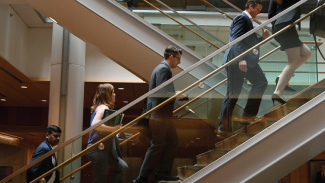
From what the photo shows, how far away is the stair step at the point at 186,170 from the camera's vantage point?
4.86 meters

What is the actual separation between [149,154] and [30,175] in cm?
131

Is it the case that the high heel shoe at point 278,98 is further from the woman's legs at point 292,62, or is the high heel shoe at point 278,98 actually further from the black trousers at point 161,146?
the black trousers at point 161,146

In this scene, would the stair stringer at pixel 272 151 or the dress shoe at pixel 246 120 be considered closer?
the stair stringer at pixel 272 151

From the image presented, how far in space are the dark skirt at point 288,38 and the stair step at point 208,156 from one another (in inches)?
47.6

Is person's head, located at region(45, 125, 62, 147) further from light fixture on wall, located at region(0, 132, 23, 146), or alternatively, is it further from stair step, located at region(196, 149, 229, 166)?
light fixture on wall, located at region(0, 132, 23, 146)

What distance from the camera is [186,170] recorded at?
489 cm

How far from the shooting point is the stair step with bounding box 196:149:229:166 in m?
4.85

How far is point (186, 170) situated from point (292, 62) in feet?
4.93

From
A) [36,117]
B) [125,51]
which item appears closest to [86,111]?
[36,117]

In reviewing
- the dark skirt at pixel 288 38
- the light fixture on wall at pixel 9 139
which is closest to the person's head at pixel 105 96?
the dark skirt at pixel 288 38

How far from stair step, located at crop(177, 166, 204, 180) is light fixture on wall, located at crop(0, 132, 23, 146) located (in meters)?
9.26

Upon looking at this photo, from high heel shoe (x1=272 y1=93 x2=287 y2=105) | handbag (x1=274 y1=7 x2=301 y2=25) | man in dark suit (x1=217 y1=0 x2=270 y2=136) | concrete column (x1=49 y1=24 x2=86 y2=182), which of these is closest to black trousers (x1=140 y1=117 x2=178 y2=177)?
man in dark suit (x1=217 y1=0 x2=270 y2=136)

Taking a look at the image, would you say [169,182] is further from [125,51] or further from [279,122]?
[125,51]

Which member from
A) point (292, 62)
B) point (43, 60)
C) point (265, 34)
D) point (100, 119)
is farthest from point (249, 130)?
point (43, 60)
